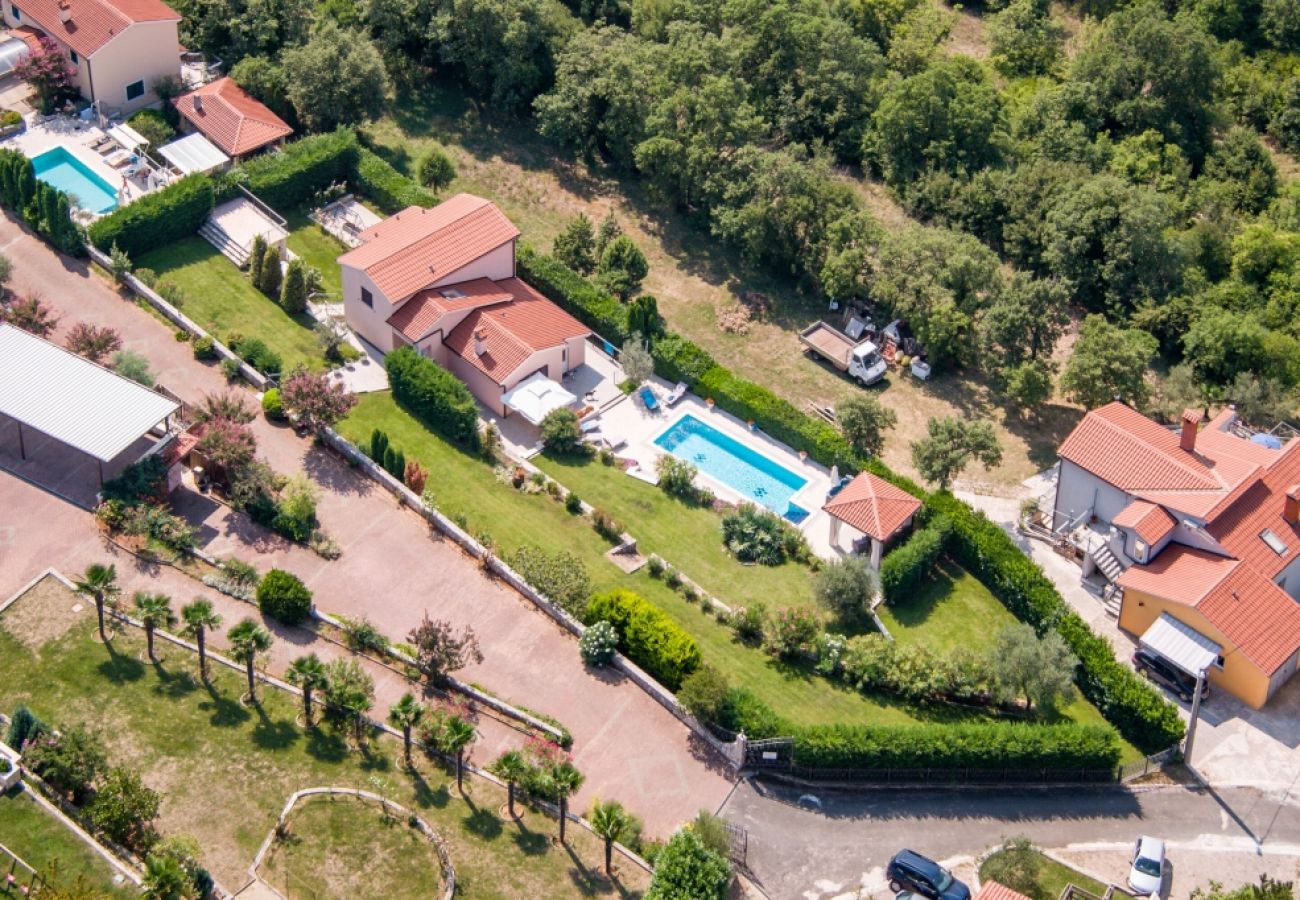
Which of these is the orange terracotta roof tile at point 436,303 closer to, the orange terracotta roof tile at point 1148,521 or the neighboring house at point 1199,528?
→ the neighboring house at point 1199,528

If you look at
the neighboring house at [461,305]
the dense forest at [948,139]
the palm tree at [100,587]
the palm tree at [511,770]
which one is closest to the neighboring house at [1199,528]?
the dense forest at [948,139]

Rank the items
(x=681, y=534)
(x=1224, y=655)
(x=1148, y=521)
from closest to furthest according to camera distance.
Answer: (x=1224, y=655)
(x=1148, y=521)
(x=681, y=534)

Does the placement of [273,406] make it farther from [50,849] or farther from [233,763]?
[50,849]

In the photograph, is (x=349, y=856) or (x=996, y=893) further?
(x=996, y=893)

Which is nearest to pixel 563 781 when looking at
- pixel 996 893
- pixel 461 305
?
pixel 996 893

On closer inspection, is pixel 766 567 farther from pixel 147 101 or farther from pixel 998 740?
pixel 147 101

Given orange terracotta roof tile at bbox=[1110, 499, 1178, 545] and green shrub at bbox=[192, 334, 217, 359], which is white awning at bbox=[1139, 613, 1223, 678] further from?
green shrub at bbox=[192, 334, 217, 359]
